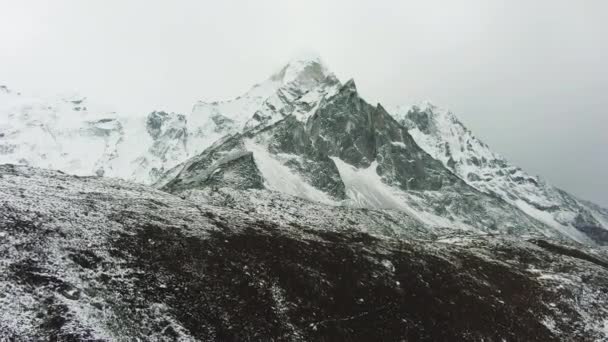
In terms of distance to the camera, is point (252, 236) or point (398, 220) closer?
point (252, 236)

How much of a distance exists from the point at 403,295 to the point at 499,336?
5.94 metres

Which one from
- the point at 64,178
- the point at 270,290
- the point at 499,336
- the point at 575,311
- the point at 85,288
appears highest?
the point at 575,311

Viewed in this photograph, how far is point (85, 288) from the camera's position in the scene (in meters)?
22.7

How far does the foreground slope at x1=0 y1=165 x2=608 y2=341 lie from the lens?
21922mm

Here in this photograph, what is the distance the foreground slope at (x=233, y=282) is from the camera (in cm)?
2192

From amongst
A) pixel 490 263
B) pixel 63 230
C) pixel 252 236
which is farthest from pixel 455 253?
pixel 63 230

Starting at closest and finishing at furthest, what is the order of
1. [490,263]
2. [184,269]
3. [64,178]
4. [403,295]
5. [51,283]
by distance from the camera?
[51,283] < [184,269] < [403,295] < [490,263] < [64,178]

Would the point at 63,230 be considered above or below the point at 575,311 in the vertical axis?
below

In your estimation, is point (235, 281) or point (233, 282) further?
point (235, 281)

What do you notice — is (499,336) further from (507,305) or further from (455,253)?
(455,253)

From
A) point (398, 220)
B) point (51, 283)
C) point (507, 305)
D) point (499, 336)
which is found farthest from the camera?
point (398, 220)

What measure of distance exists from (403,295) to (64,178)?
34.1 m

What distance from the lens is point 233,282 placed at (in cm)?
2720

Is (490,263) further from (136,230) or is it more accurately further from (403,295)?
(136,230)
